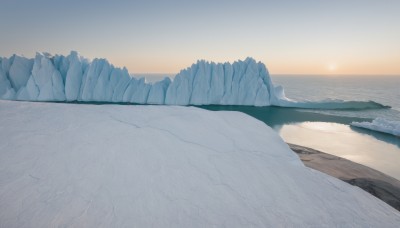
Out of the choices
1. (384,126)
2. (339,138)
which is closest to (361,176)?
(339,138)

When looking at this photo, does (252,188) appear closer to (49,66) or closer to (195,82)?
(195,82)

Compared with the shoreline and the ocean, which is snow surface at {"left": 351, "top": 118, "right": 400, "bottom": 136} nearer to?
the ocean

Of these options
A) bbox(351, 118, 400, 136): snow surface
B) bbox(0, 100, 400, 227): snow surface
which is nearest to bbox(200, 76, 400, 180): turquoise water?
bbox(351, 118, 400, 136): snow surface

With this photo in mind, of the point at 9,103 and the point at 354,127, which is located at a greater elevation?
the point at 9,103

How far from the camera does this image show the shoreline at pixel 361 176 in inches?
205

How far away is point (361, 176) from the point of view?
6.80 meters

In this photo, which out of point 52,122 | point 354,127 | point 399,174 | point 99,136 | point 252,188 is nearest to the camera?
point 252,188

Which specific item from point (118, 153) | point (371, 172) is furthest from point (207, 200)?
point (371, 172)

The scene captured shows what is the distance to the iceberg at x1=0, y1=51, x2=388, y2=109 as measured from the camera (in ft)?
85.0

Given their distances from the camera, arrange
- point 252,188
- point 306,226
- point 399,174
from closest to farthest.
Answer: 1. point 306,226
2. point 252,188
3. point 399,174

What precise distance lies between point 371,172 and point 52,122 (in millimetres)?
9282

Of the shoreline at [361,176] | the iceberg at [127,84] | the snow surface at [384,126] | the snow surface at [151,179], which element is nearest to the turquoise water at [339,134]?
the snow surface at [384,126]

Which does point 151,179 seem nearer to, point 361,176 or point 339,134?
point 361,176

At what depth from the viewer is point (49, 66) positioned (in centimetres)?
2589
